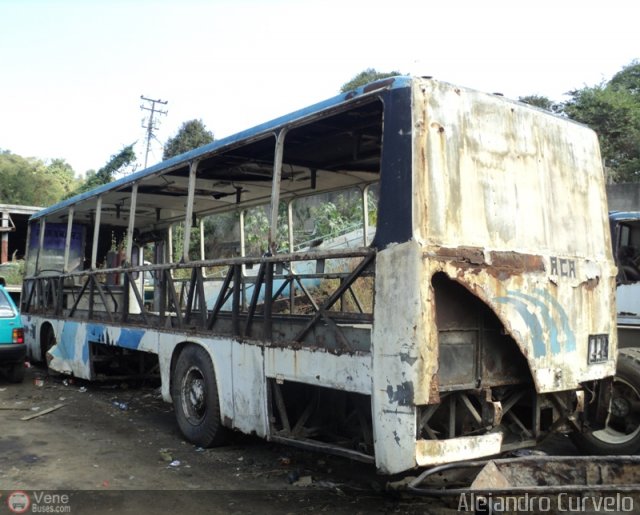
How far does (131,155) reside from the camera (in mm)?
31438

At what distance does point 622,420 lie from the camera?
5086mm

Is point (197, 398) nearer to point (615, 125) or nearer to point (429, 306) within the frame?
point (429, 306)

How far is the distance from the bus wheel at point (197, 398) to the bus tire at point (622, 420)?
3121mm

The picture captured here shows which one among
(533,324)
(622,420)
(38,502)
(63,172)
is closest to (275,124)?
(533,324)

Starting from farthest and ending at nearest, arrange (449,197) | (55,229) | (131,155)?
(131,155) → (55,229) → (449,197)

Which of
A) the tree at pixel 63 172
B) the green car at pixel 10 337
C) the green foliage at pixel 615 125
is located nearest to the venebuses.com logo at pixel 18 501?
the green car at pixel 10 337

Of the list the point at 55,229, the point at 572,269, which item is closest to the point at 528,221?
the point at 572,269

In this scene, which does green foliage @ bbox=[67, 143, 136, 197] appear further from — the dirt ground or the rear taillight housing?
the dirt ground

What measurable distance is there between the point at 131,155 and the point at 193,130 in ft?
22.1

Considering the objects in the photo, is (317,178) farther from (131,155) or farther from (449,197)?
(131,155)

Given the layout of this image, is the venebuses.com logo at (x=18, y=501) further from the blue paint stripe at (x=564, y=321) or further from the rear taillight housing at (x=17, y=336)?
the rear taillight housing at (x=17, y=336)

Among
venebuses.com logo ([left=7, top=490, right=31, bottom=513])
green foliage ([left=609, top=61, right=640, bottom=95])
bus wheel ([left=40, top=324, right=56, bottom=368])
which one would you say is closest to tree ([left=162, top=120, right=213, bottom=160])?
green foliage ([left=609, top=61, right=640, bottom=95])

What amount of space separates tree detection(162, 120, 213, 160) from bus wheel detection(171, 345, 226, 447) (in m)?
32.3

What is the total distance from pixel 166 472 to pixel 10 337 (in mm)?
4896
